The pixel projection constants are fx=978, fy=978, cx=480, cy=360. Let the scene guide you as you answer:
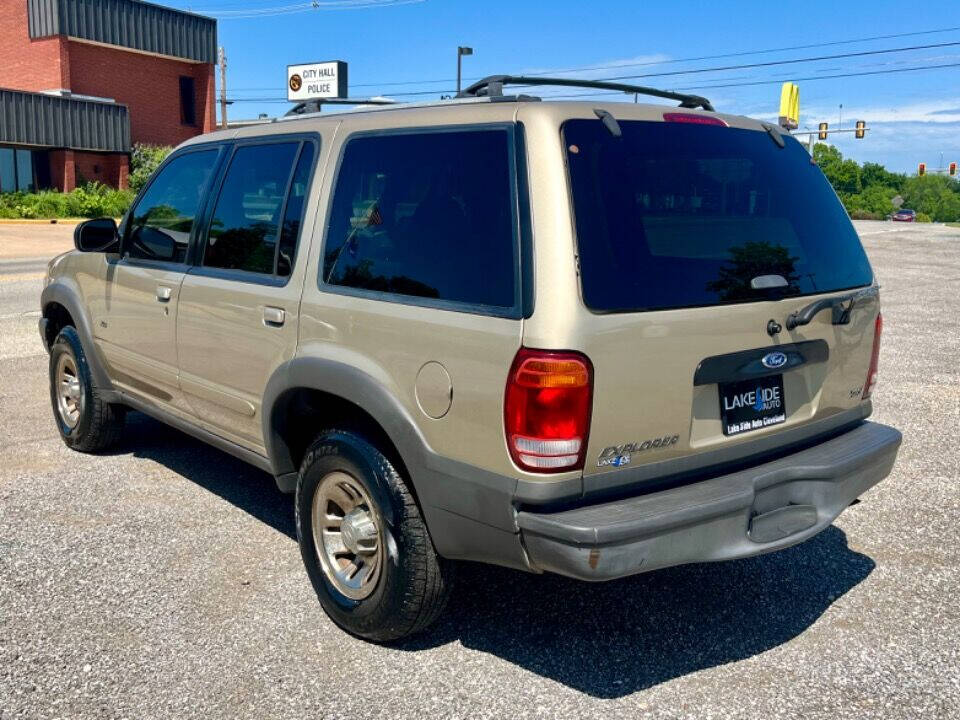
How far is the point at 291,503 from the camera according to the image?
17.2 feet

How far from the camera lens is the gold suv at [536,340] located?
3057 millimetres

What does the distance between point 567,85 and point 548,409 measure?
1.53m

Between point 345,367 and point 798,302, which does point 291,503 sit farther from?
point 798,302

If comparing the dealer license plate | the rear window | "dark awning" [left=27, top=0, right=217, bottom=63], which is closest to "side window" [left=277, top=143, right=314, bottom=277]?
the rear window

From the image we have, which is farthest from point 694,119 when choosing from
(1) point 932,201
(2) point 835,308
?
(1) point 932,201

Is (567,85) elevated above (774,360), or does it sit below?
above

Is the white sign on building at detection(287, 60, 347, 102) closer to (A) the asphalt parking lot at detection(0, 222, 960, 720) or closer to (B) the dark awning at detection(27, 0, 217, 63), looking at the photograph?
(B) the dark awning at detection(27, 0, 217, 63)

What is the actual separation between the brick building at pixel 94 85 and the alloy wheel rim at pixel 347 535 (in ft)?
118

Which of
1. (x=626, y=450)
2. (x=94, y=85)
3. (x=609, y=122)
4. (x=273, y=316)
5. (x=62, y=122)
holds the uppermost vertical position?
A: (x=94, y=85)

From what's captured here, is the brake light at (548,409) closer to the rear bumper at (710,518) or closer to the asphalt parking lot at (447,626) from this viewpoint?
the rear bumper at (710,518)

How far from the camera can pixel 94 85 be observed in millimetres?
41344

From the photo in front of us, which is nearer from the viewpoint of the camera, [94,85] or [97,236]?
[97,236]

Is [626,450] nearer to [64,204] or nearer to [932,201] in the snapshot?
[64,204]

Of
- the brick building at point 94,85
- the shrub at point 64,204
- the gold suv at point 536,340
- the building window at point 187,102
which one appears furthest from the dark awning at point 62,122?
the gold suv at point 536,340
